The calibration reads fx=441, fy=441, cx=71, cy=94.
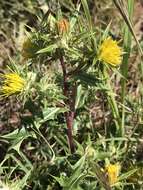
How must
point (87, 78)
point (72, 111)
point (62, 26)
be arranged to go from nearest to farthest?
point (62, 26) < point (87, 78) < point (72, 111)

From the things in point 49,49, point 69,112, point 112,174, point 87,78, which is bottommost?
point 112,174

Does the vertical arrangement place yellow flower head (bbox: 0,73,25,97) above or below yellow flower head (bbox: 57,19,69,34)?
below

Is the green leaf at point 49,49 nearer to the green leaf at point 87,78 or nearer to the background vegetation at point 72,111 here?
the background vegetation at point 72,111

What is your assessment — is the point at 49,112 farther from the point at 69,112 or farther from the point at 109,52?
the point at 109,52

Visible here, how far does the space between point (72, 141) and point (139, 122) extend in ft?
1.18

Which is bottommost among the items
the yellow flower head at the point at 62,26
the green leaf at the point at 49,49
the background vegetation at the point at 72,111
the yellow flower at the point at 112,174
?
the yellow flower at the point at 112,174

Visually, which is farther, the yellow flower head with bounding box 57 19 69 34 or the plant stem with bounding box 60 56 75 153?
the plant stem with bounding box 60 56 75 153

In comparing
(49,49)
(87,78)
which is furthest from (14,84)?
(87,78)

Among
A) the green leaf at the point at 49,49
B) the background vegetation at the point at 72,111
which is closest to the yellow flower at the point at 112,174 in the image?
the background vegetation at the point at 72,111

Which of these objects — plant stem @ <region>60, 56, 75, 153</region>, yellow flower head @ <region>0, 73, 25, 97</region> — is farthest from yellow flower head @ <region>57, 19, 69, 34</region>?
yellow flower head @ <region>0, 73, 25, 97</region>

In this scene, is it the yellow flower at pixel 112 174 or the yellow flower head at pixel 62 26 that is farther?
the yellow flower at pixel 112 174

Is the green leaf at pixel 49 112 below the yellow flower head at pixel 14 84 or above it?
below

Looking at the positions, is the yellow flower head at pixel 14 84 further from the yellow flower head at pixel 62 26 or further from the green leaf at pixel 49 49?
the yellow flower head at pixel 62 26

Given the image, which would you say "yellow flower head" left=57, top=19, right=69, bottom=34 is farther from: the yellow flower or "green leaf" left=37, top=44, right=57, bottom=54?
the yellow flower
